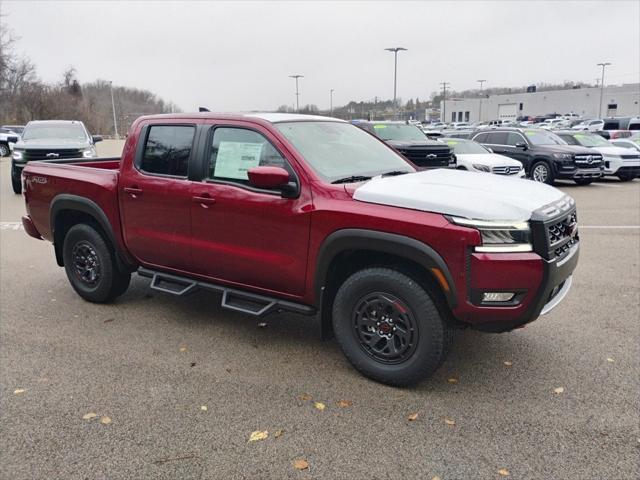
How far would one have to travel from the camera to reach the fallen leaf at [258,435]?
3.31 m

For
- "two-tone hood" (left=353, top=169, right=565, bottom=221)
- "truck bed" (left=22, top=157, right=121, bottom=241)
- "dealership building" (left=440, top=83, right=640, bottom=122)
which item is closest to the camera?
"two-tone hood" (left=353, top=169, right=565, bottom=221)

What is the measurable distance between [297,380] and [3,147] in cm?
3343

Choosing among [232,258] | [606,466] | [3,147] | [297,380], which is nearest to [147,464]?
[297,380]

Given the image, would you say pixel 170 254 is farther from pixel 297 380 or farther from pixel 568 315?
pixel 568 315

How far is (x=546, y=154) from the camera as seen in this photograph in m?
15.9

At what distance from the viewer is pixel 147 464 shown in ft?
10.1

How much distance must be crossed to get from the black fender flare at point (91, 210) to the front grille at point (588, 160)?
45.5ft

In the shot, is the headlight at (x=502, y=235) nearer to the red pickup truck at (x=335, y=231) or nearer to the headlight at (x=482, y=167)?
the red pickup truck at (x=335, y=231)

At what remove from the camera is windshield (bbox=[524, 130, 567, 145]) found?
16.8m

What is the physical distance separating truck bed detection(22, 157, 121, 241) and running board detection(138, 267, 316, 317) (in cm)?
69

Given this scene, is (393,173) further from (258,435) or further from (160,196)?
(258,435)

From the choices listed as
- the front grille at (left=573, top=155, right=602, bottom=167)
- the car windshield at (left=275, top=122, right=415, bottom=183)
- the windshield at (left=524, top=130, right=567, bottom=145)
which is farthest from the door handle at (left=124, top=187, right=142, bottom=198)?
the windshield at (left=524, top=130, right=567, bottom=145)

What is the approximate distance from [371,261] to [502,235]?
0.97 m

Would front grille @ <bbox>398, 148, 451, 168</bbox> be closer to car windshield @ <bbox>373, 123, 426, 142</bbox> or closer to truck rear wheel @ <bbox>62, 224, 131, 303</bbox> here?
car windshield @ <bbox>373, 123, 426, 142</bbox>
